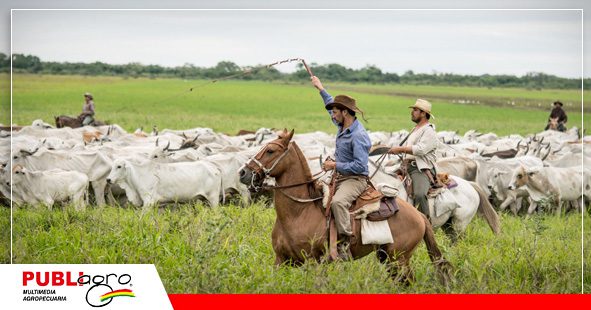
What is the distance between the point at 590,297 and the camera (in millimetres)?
8898

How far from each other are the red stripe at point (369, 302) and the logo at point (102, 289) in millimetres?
476

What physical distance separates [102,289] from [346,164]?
281 centimetres

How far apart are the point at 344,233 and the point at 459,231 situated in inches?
154

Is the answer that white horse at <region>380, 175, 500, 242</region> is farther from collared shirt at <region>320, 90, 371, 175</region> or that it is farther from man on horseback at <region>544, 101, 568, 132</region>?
man on horseback at <region>544, 101, 568, 132</region>

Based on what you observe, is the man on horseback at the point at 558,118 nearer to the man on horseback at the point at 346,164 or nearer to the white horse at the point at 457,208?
the white horse at the point at 457,208

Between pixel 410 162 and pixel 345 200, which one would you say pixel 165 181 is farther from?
pixel 345 200

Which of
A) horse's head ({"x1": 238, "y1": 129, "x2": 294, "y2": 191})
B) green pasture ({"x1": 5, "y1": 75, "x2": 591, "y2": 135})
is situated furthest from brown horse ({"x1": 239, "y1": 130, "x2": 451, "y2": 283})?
green pasture ({"x1": 5, "y1": 75, "x2": 591, "y2": 135})

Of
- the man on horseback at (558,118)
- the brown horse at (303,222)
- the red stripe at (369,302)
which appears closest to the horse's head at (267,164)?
the brown horse at (303,222)

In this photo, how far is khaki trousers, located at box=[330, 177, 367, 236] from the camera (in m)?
8.65

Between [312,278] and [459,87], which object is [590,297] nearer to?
[312,278]

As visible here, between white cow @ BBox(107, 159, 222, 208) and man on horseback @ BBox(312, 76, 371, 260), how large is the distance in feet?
21.2

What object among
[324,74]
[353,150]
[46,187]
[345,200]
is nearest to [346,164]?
[353,150]

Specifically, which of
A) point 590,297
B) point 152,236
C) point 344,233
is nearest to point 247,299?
point 344,233

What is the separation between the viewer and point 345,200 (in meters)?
8.69
